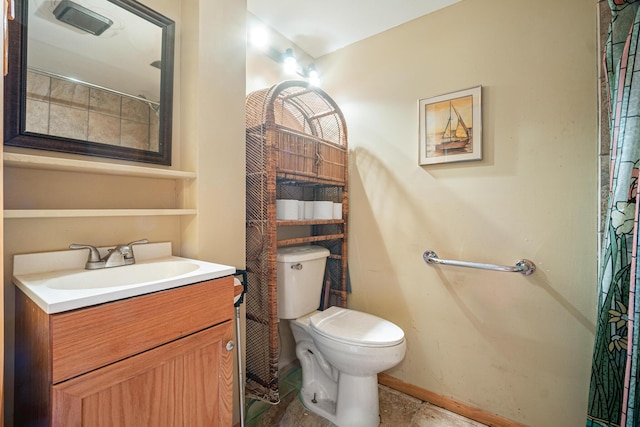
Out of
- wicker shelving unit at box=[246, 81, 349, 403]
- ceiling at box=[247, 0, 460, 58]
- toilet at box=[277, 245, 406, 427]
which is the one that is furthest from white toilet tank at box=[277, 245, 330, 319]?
ceiling at box=[247, 0, 460, 58]

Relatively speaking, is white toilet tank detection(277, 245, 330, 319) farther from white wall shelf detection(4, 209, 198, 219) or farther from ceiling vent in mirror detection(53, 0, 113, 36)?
ceiling vent in mirror detection(53, 0, 113, 36)

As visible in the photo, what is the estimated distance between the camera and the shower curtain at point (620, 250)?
2.93ft

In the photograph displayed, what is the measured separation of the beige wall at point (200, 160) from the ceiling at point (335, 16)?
14.8 inches

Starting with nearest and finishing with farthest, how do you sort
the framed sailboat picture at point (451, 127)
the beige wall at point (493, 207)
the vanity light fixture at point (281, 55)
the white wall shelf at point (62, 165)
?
the white wall shelf at point (62, 165), the beige wall at point (493, 207), the framed sailboat picture at point (451, 127), the vanity light fixture at point (281, 55)

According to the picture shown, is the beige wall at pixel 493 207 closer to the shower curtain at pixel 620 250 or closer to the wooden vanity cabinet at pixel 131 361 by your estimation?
the shower curtain at pixel 620 250

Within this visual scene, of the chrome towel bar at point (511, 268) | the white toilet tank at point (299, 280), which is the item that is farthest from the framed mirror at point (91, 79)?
the chrome towel bar at point (511, 268)

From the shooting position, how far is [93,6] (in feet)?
3.44

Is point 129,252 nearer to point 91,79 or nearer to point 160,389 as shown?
point 160,389

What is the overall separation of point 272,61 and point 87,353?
1.81 metres

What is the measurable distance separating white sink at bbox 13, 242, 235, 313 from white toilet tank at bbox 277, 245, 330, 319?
604 millimetres

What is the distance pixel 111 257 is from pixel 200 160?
0.51 metres

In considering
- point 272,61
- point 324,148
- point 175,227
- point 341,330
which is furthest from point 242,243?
point 272,61

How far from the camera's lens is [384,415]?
5.12 feet

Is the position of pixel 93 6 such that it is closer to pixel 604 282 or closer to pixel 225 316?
pixel 225 316
